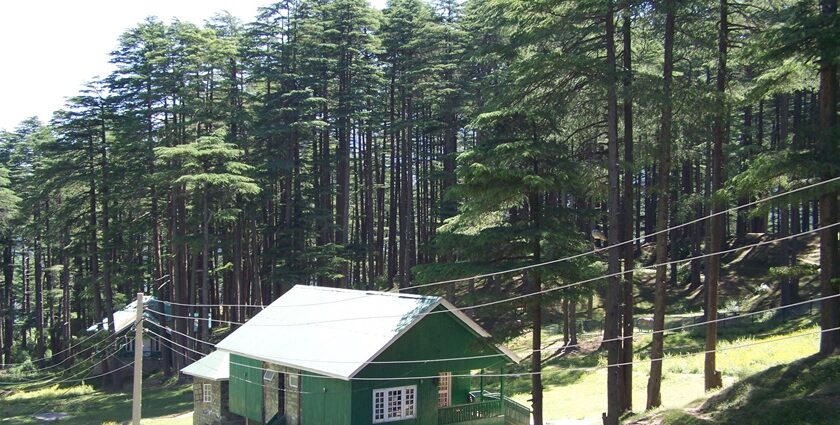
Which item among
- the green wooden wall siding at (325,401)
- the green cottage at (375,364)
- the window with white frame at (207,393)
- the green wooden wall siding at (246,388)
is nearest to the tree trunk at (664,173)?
the green cottage at (375,364)

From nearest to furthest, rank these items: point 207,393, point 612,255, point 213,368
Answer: point 612,255
point 213,368
point 207,393

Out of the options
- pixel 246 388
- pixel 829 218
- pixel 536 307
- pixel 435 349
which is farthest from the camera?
pixel 246 388

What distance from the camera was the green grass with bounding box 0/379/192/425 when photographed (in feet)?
129

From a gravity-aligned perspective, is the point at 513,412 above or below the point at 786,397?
below

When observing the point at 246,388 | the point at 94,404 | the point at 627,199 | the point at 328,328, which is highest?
the point at 627,199

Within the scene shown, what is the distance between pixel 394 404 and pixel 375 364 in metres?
1.62

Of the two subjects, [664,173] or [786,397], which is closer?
[786,397]

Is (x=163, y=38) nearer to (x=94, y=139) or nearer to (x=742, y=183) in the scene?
(x=94, y=139)

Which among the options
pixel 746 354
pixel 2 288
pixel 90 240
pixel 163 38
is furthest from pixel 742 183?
pixel 2 288

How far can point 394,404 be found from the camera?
2389cm

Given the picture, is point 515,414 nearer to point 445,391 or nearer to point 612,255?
point 445,391

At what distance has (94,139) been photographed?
48.1m

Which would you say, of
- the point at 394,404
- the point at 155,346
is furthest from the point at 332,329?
the point at 155,346

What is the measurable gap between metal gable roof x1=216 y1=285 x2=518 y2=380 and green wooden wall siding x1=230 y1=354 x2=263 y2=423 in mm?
993
